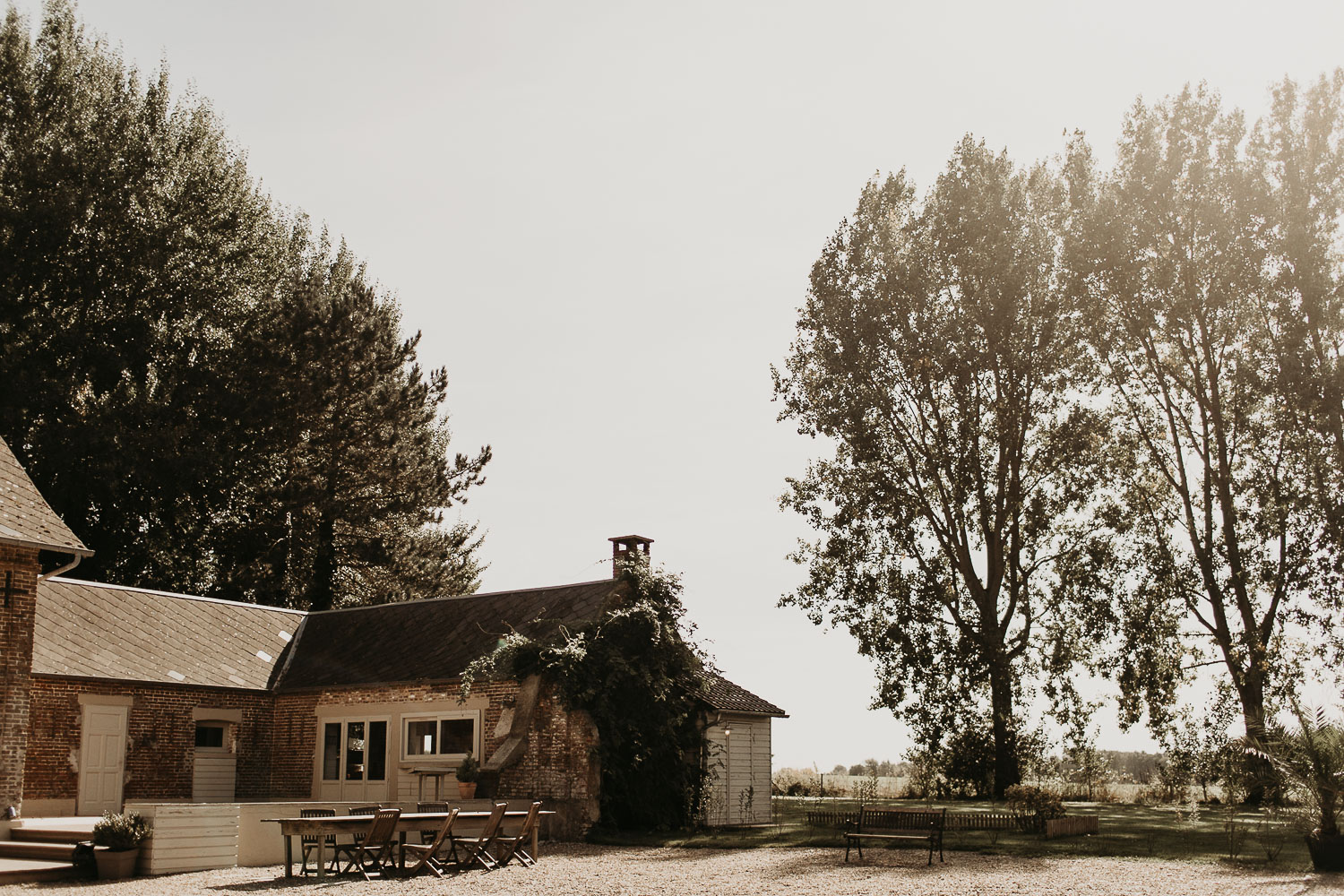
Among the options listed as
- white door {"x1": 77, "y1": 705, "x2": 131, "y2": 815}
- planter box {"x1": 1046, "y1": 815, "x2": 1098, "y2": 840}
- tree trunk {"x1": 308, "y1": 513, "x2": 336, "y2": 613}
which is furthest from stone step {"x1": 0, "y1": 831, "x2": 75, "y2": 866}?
tree trunk {"x1": 308, "y1": 513, "x2": 336, "y2": 613}

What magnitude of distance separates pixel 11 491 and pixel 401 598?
55.2 feet

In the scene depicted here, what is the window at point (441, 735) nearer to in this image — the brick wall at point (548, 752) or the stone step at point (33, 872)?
the brick wall at point (548, 752)

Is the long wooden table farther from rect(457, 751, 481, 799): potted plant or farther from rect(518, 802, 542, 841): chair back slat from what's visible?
rect(457, 751, 481, 799): potted plant

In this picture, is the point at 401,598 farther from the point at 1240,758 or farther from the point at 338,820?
the point at 1240,758

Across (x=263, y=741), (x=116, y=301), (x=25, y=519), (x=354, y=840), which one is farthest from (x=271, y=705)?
(x=116, y=301)

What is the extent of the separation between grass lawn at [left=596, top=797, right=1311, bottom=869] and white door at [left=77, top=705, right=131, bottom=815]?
8973 millimetres

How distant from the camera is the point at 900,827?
1675 cm

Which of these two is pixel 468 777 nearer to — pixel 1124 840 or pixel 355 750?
pixel 355 750

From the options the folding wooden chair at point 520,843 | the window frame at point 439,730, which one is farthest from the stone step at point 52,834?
Result: the window frame at point 439,730

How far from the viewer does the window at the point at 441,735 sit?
20609 millimetres

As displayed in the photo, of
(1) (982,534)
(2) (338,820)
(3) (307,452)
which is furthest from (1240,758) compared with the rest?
(3) (307,452)

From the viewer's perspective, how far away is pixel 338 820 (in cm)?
1416

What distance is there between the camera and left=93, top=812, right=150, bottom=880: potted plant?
14.2m

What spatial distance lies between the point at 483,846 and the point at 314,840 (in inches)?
95.5
